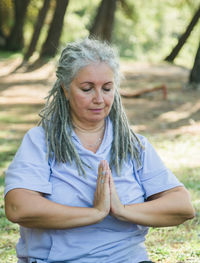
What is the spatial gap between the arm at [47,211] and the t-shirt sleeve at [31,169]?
4cm

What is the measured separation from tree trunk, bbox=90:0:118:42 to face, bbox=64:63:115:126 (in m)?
14.0

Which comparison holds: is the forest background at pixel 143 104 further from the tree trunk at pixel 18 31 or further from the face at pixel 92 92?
the face at pixel 92 92

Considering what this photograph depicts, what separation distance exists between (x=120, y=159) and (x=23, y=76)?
40.0ft

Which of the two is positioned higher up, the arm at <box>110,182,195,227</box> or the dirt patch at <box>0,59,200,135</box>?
the arm at <box>110,182,195,227</box>

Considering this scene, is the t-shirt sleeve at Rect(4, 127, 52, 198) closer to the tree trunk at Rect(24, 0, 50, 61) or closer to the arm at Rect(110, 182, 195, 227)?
the arm at Rect(110, 182, 195, 227)

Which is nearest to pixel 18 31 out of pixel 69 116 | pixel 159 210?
pixel 69 116

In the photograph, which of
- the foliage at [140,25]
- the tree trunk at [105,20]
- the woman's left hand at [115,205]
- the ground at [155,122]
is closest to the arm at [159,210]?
the woman's left hand at [115,205]

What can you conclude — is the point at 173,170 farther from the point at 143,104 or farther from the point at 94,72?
the point at 143,104

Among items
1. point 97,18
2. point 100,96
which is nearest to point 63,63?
point 100,96

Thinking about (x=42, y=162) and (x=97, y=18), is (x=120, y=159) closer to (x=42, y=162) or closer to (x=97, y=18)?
(x=42, y=162)

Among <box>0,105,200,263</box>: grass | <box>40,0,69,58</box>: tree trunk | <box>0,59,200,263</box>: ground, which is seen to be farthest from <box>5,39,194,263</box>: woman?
<box>40,0,69,58</box>: tree trunk

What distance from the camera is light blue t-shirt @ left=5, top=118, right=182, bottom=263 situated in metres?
2.31

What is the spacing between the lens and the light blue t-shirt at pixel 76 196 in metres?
2.31

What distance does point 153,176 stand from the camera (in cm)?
250
